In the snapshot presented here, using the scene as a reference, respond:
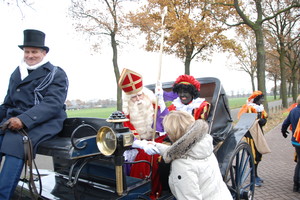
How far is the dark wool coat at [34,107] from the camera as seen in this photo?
222cm

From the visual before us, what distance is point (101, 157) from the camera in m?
2.24

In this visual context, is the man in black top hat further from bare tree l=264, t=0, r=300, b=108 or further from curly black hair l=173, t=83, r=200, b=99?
bare tree l=264, t=0, r=300, b=108

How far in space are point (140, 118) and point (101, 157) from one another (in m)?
0.97

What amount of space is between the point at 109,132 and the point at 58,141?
2.16ft

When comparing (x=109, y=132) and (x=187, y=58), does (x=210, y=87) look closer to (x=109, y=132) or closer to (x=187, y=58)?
(x=109, y=132)

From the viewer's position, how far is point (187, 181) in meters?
1.97

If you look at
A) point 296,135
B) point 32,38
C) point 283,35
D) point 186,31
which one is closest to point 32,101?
point 32,38

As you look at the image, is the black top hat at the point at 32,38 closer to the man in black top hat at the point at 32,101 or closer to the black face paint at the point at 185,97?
the man in black top hat at the point at 32,101

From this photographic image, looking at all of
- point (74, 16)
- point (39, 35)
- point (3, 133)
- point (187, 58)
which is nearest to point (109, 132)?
point (3, 133)

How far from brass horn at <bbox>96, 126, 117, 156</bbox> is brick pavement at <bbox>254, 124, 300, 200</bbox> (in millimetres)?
3146

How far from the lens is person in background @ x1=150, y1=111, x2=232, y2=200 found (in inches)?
77.6

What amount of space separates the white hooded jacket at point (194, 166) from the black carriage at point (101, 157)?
40cm

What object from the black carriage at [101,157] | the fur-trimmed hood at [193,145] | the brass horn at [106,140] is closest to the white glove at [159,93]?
the black carriage at [101,157]

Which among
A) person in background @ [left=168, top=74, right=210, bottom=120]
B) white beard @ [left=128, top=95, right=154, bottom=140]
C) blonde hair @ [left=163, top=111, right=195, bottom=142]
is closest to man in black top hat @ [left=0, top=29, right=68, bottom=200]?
white beard @ [left=128, top=95, right=154, bottom=140]
